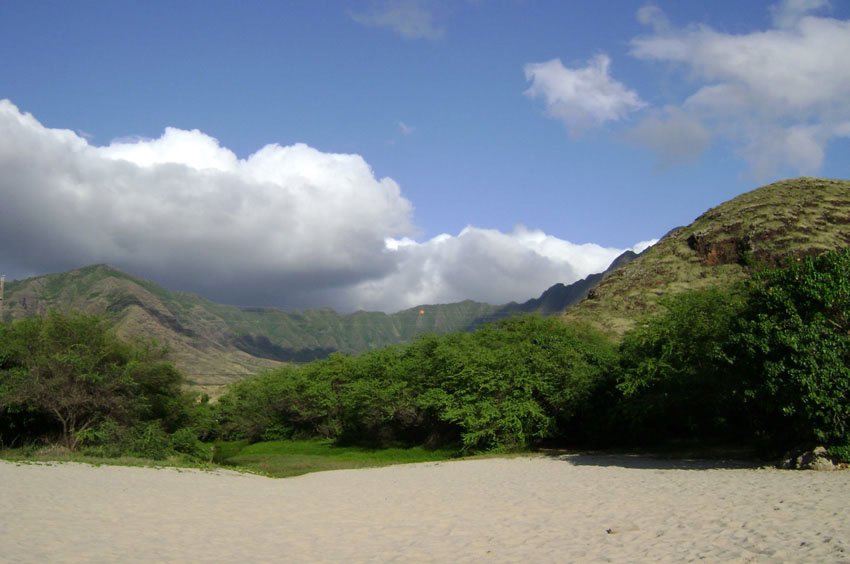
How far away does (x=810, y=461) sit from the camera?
868 inches

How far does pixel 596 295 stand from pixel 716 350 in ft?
227

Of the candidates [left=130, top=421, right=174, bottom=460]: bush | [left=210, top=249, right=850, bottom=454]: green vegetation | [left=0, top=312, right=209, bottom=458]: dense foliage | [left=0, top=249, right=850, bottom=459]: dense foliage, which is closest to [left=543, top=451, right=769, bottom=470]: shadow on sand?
[left=210, top=249, right=850, bottom=454]: green vegetation

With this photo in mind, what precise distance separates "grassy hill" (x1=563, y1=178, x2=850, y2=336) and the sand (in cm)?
5405

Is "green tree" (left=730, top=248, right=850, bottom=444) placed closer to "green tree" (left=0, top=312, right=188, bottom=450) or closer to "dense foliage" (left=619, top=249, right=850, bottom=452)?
"dense foliage" (left=619, top=249, right=850, bottom=452)

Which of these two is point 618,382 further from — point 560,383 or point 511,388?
point 511,388

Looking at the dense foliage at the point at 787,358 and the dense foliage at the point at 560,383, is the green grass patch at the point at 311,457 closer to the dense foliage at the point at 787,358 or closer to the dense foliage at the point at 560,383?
the dense foliage at the point at 560,383

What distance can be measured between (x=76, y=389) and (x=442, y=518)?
2803 centimetres

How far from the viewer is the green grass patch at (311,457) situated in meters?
42.1

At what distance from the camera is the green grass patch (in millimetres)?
42094

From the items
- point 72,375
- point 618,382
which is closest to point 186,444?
point 72,375

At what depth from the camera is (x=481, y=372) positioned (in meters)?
43.5

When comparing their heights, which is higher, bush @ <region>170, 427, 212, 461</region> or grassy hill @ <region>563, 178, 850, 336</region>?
grassy hill @ <region>563, 178, 850, 336</region>

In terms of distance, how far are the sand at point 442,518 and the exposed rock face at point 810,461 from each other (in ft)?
3.23

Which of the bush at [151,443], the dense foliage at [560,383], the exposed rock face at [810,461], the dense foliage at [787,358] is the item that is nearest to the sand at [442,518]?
the exposed rock face at [810,461]
